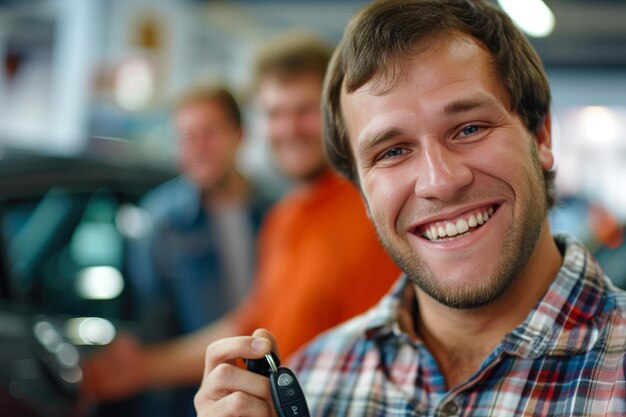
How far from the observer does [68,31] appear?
704cm

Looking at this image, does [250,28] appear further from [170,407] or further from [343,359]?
[343,359]

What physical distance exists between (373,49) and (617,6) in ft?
15.8

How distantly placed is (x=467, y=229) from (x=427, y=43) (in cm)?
30

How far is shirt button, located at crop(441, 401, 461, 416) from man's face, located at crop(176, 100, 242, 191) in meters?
1.06

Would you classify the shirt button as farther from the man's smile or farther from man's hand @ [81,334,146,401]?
man's hand @ [81,334,146,401]

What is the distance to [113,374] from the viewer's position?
2537mm

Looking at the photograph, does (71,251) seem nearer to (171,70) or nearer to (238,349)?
(238,349)

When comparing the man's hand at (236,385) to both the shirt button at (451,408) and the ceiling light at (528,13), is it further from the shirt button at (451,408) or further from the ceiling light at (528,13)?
the ceiling light at (528,13)

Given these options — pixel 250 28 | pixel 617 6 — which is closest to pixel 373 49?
pixel 617 6

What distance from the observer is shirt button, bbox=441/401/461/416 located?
124 centimetres

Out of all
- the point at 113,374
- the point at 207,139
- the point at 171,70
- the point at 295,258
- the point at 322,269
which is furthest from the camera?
the point at 171,70

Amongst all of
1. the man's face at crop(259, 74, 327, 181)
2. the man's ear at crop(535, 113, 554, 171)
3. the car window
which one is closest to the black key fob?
the man's ear at crop(535, 113, 554, 171)

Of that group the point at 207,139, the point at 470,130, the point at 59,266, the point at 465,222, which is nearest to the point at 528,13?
the point at 470,130

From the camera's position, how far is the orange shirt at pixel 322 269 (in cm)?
177
